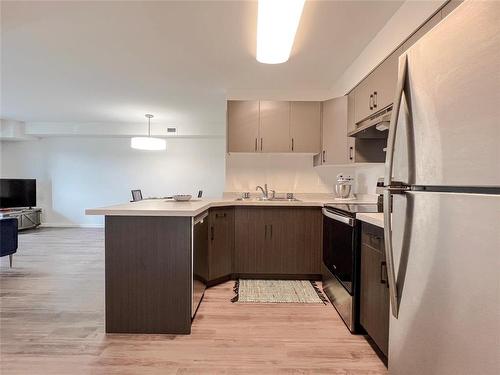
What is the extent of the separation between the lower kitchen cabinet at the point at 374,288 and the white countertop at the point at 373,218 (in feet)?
0.11

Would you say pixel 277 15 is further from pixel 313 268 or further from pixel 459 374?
pixel 313 268

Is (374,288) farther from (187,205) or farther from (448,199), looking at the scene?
(187,205)

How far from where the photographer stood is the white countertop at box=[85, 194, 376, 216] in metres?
1.95

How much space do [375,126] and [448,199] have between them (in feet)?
6.13

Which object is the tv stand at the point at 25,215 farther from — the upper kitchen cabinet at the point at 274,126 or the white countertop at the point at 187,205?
the upper kitchen cabinet at the point at 274,126

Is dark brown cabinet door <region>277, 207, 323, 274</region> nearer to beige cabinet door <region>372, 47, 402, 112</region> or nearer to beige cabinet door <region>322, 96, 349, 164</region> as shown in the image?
beige cabinet door <region>322, 96, 349, 164</region>

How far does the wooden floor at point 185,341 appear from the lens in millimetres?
1675

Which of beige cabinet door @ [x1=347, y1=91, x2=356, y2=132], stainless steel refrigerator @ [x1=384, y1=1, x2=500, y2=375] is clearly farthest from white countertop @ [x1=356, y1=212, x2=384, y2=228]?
beige cabinet door @ [x1=347, y1=91, x2=356, y2=132]

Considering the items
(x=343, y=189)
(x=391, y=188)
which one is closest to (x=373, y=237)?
(x=391, y=188)

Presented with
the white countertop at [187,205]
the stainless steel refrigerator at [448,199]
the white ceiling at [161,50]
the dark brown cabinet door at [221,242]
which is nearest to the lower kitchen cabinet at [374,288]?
the stainless steel refrigerator at [448,199]

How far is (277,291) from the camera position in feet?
9.38

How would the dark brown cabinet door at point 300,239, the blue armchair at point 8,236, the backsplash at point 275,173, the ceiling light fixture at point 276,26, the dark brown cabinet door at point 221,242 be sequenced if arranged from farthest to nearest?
the backsplash at point 275,173, the blue armchair at point 8,236, the dark brown cabinet door at point 300,239, the dark brown cabinet door at point 221,242, the ceiling light fixture at point 276,26

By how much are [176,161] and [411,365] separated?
621 cm

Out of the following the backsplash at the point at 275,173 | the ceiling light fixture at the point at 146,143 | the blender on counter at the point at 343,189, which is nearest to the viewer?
the blender on counter at the point at 343,189
